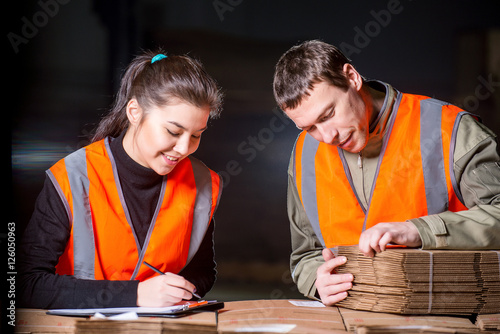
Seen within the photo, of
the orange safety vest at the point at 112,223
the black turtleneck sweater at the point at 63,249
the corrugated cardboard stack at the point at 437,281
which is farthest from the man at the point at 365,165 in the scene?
the black turtleneck sweater at the point at 63,249

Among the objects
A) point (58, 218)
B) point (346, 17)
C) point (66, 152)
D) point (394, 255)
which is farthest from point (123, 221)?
point (346, 17)

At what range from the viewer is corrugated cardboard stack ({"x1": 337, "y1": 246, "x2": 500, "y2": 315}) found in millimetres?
1554

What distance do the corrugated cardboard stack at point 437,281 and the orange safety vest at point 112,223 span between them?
0.79 metres

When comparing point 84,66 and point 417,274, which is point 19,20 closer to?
point 84,66

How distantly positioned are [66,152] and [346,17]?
4.30ft

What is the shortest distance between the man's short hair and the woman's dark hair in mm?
258

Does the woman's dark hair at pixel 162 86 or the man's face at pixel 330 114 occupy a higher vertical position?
the woman's dark hair at pixel 162 86

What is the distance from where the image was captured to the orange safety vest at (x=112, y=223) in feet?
6.29

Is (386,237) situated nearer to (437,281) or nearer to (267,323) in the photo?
(437,281)

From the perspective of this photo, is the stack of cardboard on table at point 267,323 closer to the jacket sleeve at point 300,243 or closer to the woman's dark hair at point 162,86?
the jacket sleeve at point 300,243

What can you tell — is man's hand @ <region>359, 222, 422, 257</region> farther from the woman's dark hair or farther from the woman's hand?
the woman's dark hair

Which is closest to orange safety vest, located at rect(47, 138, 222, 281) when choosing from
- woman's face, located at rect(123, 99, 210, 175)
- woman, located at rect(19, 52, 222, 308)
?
woman, located at rect(19, 52, 222, 308)

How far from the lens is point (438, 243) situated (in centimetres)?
168

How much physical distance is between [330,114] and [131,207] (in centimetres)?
83
